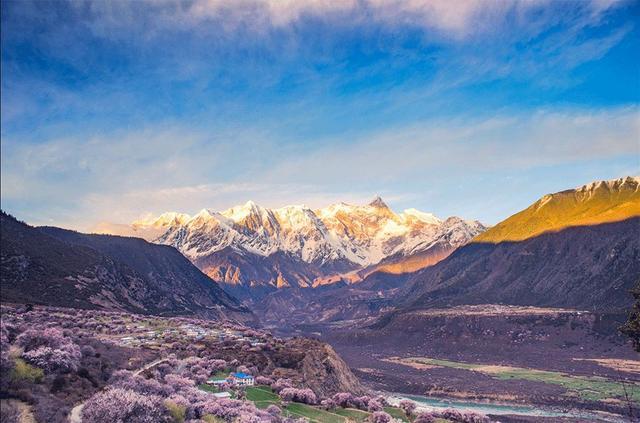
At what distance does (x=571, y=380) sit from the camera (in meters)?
104

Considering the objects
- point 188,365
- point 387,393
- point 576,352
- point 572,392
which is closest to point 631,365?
point 576,352

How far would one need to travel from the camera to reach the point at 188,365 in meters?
52.6

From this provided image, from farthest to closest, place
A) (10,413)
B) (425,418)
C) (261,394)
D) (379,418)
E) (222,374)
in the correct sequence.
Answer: (222,374)
(425,418)
(261,394)
(379,418)
(10,413)

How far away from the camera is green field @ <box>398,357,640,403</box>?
8838 centimetres

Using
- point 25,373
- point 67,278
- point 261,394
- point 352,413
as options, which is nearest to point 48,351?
point 25,373

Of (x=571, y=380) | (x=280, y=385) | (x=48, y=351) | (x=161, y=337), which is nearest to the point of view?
(x=48, y=351)

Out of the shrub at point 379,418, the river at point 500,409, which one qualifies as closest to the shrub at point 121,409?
the shrub at point 379,418

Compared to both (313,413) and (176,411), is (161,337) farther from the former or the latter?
(176,411)

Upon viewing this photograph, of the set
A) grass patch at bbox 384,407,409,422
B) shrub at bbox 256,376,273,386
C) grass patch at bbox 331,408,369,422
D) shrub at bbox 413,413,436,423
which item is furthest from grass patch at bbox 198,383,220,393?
shrub at bbox 413,413,436,423

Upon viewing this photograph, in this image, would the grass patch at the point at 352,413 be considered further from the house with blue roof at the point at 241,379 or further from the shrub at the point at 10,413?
the shrub at the point at 10,413

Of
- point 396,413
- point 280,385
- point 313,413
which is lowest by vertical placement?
point 396,413

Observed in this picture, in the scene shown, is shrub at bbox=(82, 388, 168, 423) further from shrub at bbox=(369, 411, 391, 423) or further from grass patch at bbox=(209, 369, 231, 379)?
grass patch at bbox=(209, 369, 231, 379)

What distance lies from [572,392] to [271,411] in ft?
234

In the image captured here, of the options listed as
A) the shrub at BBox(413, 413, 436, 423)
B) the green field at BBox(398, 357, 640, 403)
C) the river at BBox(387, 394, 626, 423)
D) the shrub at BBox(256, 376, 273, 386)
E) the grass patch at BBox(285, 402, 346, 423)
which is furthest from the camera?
the green field at BBox(398, 357, 640, 403)
